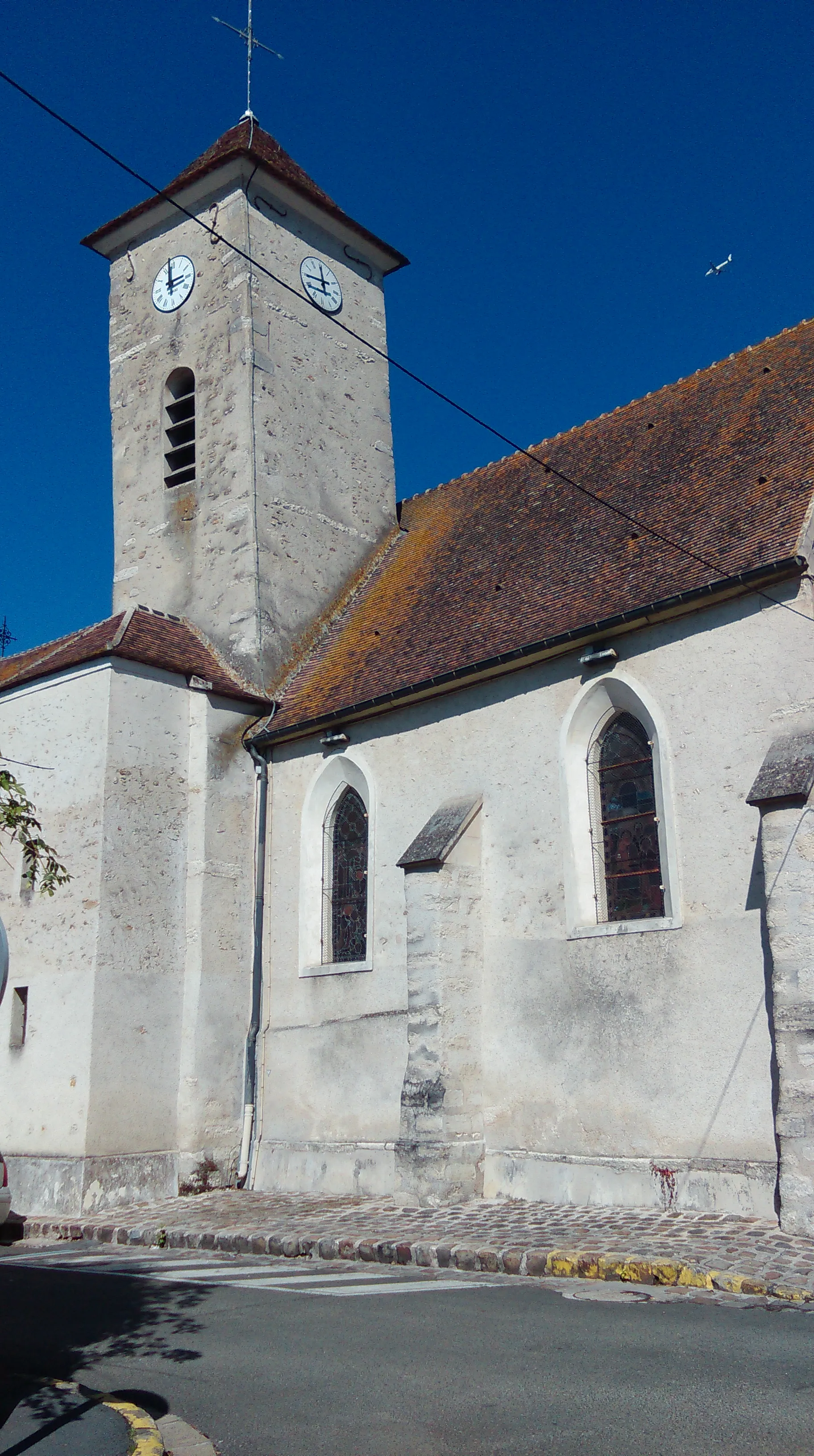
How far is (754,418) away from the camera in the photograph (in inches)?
522

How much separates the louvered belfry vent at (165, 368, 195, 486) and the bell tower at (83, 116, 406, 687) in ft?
0.10

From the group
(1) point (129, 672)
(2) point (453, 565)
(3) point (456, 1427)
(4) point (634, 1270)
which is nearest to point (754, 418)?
(2) point (453, 565)

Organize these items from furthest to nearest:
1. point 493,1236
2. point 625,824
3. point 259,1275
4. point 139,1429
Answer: point 625,824 < point 493,1236 < point 259,1275 < point 139,1429

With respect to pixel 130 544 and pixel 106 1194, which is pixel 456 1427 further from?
pixel 130 544

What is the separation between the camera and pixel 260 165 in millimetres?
18344

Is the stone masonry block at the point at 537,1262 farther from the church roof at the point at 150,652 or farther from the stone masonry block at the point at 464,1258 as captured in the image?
the church roof at the point at 150,652

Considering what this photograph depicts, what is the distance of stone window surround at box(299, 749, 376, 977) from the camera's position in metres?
14.1

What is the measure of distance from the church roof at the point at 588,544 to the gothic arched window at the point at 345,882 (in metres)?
1.31

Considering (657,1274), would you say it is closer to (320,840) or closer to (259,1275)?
(259,1275)

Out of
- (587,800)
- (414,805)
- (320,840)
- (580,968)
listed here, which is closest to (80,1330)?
(580,968)

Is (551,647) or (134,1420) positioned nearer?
(134,1420)

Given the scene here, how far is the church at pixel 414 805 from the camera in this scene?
10.5 meters

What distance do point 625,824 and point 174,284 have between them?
41.7 ft

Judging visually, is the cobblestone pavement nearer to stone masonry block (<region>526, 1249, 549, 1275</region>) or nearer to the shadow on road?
stone masonry block (<region>526, 1249, 549, 1275</region>)
